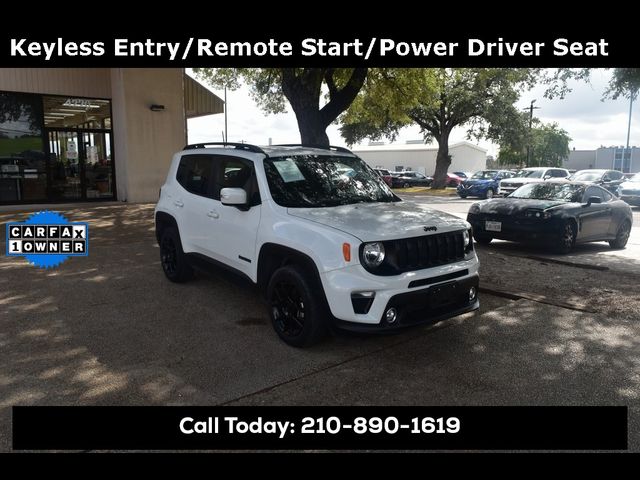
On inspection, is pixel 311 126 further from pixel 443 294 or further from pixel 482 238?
pixel 443 294

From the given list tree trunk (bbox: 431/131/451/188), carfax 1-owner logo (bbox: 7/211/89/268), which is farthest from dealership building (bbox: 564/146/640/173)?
carfax 1-owner logo (bbox: 7/211/89/268)

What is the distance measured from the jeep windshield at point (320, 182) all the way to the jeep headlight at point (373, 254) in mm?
944

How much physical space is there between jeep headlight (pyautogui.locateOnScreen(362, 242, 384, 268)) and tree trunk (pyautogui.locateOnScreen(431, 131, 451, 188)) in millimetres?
31035

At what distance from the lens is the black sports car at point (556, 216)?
9062 mm

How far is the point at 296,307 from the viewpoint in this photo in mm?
4520

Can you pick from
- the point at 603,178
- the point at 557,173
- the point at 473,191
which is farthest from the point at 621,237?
the point at 473,191

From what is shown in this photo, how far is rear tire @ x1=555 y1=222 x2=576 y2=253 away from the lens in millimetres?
9031

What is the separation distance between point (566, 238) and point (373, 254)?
21.3 feet

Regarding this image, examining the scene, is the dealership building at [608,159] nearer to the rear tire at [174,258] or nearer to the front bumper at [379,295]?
the rear tire at [174,258]

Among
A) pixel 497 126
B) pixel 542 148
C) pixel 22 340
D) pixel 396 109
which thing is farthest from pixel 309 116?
pixel 542 148

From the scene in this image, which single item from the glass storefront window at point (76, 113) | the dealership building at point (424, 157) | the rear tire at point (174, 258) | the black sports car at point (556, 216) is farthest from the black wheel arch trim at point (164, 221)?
the dealership building at point (424, 157)

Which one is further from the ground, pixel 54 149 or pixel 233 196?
pixel 54 149

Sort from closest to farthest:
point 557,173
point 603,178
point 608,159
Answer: point 603,178 → point 557,173 → point 608,159
